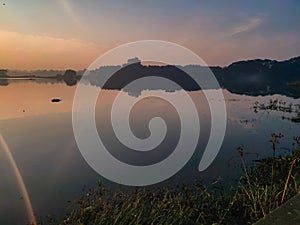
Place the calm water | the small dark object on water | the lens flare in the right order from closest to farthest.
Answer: the lens flare → the calm water → the small dark object on water

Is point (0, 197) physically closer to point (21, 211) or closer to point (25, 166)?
point (21, 211)

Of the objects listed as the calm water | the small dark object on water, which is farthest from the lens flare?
the small dark object on water

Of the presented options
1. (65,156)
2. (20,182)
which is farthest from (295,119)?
(20,182)

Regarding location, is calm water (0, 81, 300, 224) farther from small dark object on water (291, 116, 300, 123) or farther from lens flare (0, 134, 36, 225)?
small dark object on water (291, 116, 300, 123)

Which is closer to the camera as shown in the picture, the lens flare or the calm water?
the lens flare

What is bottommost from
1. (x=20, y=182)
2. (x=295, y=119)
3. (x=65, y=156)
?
(x=20, y=182)

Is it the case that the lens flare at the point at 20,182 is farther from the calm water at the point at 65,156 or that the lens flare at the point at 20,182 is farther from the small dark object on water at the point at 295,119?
the small dark object on water at the point at 295,119

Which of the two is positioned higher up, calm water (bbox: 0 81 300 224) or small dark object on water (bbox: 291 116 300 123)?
small dark object on water (bbox: 291 116 300 123)

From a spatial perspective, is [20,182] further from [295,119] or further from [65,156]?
[295,119]

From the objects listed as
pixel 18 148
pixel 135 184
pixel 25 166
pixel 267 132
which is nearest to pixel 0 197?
pixel 25 166

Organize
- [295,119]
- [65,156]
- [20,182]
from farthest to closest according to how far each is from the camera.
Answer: [295,119] < [65,156] < [20,182]

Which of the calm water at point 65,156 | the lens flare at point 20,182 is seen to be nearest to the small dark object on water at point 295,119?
the calm water at point 65,156

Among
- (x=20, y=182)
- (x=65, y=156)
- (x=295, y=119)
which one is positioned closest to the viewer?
(x=20, y=182)

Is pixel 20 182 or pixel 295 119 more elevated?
pixel 295 119
